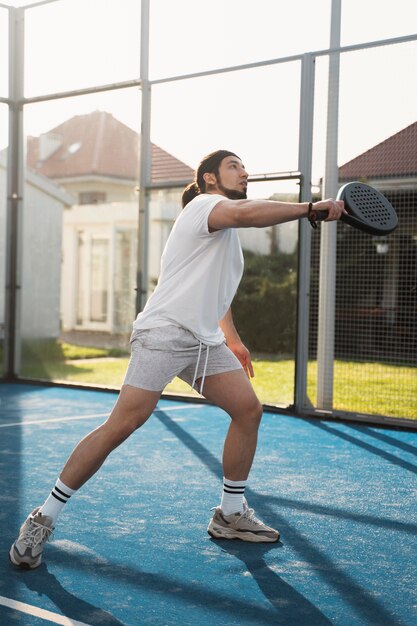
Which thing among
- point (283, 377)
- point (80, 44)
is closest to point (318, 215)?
point (283, 377)

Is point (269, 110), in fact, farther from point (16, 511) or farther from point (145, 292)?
point (16, 511)

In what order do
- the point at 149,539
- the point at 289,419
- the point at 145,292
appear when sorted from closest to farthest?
the point at 149,539 → the point at 289,419 → the point at 145,292

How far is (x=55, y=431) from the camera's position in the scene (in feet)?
22.5

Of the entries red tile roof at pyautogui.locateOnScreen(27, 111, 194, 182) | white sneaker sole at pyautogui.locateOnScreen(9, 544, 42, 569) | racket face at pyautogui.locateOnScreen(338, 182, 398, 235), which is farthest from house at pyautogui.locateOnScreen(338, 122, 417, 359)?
white sneaker sole at pyautogui.locateOnScreen(9, 544, 42, 569)

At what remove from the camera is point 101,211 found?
10.0 meters

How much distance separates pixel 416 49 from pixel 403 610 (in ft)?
17.1

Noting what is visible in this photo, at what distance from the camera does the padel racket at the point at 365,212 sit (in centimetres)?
334

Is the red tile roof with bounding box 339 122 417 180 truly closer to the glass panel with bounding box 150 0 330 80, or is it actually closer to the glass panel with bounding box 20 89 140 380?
the glass panel with bounding box 150 0 330 80

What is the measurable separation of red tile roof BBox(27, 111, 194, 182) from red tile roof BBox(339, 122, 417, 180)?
1861 mm

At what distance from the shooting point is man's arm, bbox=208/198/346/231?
3.27 metres

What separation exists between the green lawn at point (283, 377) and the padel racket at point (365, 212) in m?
4.54

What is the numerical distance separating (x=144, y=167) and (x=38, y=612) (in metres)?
6.65

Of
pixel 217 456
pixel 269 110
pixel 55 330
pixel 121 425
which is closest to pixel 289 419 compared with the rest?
pixel 217 456

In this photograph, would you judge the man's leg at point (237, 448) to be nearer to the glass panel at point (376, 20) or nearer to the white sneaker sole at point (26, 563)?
the white sneaker sole at point (26, 563)
